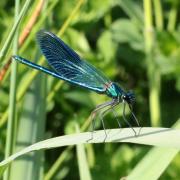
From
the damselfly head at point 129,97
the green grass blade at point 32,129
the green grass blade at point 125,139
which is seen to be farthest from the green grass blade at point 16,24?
the damselfly head at point 129,97

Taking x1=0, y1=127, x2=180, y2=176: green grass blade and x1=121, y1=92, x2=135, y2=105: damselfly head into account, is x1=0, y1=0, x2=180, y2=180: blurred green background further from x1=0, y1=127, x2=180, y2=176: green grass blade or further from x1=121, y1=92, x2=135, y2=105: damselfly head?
x1=0, y1=127, x2=180, y2=176: green grass blade

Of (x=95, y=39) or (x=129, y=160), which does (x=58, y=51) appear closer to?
(x=129, y=160)

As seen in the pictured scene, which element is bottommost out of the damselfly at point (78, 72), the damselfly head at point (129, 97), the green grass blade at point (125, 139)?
the green grass blade at point (125, 139)

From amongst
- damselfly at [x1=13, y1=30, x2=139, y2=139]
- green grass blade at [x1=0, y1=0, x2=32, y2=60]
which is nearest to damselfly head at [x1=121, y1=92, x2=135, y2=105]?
damselfly at [x1=13, y1=30, x2=139, y2=139]

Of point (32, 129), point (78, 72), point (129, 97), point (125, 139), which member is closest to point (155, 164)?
point (125, 139)

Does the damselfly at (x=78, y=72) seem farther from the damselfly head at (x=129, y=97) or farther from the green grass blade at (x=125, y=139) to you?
the green grass blade at (x=125, y=139)

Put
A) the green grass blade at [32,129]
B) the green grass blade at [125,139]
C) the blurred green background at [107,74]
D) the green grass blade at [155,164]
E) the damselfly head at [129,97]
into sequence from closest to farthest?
the green grass blade at [125,139] < the green grass blade at [155,164] < the green grass blade at [32,129] < the damselfly head at [129,97] < the blurred green background at [107,74]

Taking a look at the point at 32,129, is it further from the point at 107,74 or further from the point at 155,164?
the point at 107,74

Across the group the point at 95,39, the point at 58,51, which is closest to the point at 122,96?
the point at 58,51

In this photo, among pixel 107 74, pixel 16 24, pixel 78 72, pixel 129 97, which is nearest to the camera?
pixel 16 24
